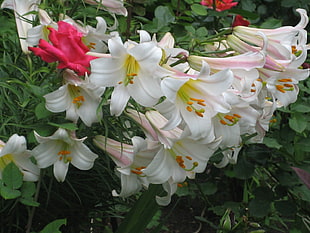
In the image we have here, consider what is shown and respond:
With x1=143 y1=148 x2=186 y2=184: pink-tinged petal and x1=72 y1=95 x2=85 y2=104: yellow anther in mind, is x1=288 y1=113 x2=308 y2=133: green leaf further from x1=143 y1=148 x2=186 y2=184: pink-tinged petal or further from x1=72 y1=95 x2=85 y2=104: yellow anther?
x1=72 y1=95 x2=85 y2=104: yellow anther

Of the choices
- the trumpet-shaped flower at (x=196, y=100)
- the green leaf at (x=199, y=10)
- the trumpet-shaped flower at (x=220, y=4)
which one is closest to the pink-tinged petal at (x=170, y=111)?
the trumpet-shaped flower at (x=196, y=100)

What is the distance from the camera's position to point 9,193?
43.3 inches

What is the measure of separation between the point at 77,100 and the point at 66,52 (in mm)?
99

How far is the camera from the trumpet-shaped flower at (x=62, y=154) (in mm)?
1139

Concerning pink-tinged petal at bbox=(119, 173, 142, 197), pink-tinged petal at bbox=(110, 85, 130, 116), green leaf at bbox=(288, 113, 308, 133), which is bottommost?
green leaf at bbox=(288, 113, 308, 133)

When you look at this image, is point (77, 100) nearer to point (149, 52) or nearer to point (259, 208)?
point (149, 52)

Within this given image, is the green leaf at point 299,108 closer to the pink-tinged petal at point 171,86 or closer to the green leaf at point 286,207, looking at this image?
the green leaf at point 286,207

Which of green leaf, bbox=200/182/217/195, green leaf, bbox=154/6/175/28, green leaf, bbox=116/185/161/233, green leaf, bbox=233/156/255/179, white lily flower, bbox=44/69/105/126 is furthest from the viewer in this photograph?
green leaf, bbox=200/182/217/195

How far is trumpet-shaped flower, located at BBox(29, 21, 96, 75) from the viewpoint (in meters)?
1.08

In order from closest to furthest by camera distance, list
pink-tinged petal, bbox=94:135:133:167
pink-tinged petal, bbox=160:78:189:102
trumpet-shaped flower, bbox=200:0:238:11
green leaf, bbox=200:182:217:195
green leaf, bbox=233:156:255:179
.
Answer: pink-tinged petal, bbox=160:78:189:102, pink-tinged petal, bbox=94:135:133:167, green leaf, bbox=233:156:255:179, trumpet-shaped flower, bbox=200:0:238:11, green leaf, bbox=200:182:217:195

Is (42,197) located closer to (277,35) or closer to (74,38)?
(74,38)

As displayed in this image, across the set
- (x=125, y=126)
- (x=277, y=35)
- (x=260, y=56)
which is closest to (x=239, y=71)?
(x=260, y=56)

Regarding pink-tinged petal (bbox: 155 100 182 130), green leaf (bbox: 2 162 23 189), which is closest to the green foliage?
green leaf (bbox: 2 162 23 189)

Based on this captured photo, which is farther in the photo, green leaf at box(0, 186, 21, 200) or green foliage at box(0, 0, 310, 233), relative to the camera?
green foliage at box(0, 0, 310, 233)
